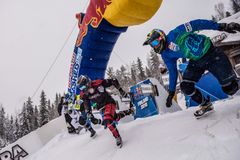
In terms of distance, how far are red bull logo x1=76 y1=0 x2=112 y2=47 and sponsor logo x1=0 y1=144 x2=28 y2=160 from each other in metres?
4.62

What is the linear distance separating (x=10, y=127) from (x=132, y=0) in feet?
217

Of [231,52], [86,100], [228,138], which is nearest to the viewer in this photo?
[228,138]

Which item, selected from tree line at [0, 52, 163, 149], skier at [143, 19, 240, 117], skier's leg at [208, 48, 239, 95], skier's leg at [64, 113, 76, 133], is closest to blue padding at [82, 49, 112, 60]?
skier's leg at [64, 113, 76, 133]

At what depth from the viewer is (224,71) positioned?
360cm

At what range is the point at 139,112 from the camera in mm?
7148

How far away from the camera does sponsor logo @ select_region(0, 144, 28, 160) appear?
27.8 feet

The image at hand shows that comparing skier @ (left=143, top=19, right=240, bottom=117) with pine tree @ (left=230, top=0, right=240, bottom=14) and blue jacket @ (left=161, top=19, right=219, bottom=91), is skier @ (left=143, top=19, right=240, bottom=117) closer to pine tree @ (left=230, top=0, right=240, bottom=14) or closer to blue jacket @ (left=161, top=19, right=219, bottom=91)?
blue jacket @ (left=161, top=19, right=219, bottom=91)

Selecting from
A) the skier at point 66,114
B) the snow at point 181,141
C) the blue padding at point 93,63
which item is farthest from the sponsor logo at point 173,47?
the skier at point 66,114

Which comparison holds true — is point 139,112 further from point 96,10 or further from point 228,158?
point 228,158

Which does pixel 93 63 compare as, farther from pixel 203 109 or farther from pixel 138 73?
pixel 138 73

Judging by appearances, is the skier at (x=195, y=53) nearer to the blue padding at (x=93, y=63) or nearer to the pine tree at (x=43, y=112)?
the blue padding at (x=93, y=63)

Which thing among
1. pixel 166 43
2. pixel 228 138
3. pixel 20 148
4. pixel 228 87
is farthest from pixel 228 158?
pixel 20 148

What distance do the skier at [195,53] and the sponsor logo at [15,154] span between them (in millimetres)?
6963

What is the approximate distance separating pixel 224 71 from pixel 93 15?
5225 mm
